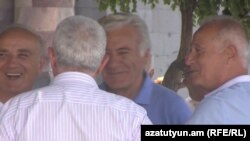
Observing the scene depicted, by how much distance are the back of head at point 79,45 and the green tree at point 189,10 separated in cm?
150

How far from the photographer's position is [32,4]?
673cm

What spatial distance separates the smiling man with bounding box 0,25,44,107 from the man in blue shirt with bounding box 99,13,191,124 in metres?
0.38

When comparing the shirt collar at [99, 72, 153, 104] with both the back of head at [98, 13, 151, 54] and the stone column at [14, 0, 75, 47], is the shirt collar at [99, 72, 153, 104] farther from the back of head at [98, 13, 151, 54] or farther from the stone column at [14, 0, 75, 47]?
the stone column at [14, 0, 75, 47]

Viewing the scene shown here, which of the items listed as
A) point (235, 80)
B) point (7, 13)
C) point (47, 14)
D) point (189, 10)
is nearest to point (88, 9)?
point (7, 13)

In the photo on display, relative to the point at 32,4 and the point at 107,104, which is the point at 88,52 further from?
the point at 32,4

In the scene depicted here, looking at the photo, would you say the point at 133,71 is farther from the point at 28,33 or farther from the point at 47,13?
the point at 47,13

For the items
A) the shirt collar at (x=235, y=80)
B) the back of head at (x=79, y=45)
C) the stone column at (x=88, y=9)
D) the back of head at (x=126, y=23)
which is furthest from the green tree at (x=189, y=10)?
the stone column at (x=88, y=9)

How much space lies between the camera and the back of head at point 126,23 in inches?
152

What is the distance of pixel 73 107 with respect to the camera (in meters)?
2.89

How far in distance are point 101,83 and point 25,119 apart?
1142 millimetres

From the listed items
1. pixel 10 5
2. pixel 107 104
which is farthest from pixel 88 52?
pixel 10 5

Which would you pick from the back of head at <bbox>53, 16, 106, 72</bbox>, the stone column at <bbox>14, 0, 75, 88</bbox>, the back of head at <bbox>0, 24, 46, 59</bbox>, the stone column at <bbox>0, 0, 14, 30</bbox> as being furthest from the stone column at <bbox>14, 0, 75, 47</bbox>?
the back of head at <bbox>53, 16, 106, 72</bbox>

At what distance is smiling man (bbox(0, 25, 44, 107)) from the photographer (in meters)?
3.91

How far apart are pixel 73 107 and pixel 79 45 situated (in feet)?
0.81
